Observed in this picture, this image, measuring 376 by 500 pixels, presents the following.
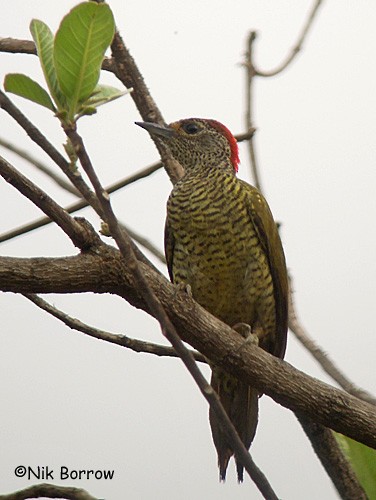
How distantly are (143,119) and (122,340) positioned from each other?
4.21 feet

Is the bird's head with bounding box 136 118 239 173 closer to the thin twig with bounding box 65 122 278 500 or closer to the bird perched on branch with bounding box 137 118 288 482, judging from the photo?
the bird perched on branch with bounding box 137 118 288 482

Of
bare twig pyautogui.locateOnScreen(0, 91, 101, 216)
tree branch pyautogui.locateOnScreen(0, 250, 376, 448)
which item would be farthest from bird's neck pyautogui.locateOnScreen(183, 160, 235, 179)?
bare twig pyautogui.locateOnScreen(0, 91, 101, 216)

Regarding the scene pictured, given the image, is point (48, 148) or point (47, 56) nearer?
point (48, 148)

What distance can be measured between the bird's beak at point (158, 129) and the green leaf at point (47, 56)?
164 centimetres

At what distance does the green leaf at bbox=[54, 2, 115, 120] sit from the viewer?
147 cm

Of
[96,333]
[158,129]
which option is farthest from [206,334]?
[158,129]

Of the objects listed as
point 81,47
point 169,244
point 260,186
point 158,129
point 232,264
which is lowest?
point 81,47

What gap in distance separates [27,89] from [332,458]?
211 centimetres

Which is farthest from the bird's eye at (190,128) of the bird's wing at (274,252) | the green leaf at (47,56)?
the green leaf at (47,56)

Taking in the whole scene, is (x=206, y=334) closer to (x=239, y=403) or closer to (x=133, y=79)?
(x=239, y=403)

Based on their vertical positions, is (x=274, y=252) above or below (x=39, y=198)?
above

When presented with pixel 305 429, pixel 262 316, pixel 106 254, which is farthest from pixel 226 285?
pixel 106 254

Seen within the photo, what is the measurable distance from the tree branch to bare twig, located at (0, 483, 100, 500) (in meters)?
0.50

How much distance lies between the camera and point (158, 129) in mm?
3445
